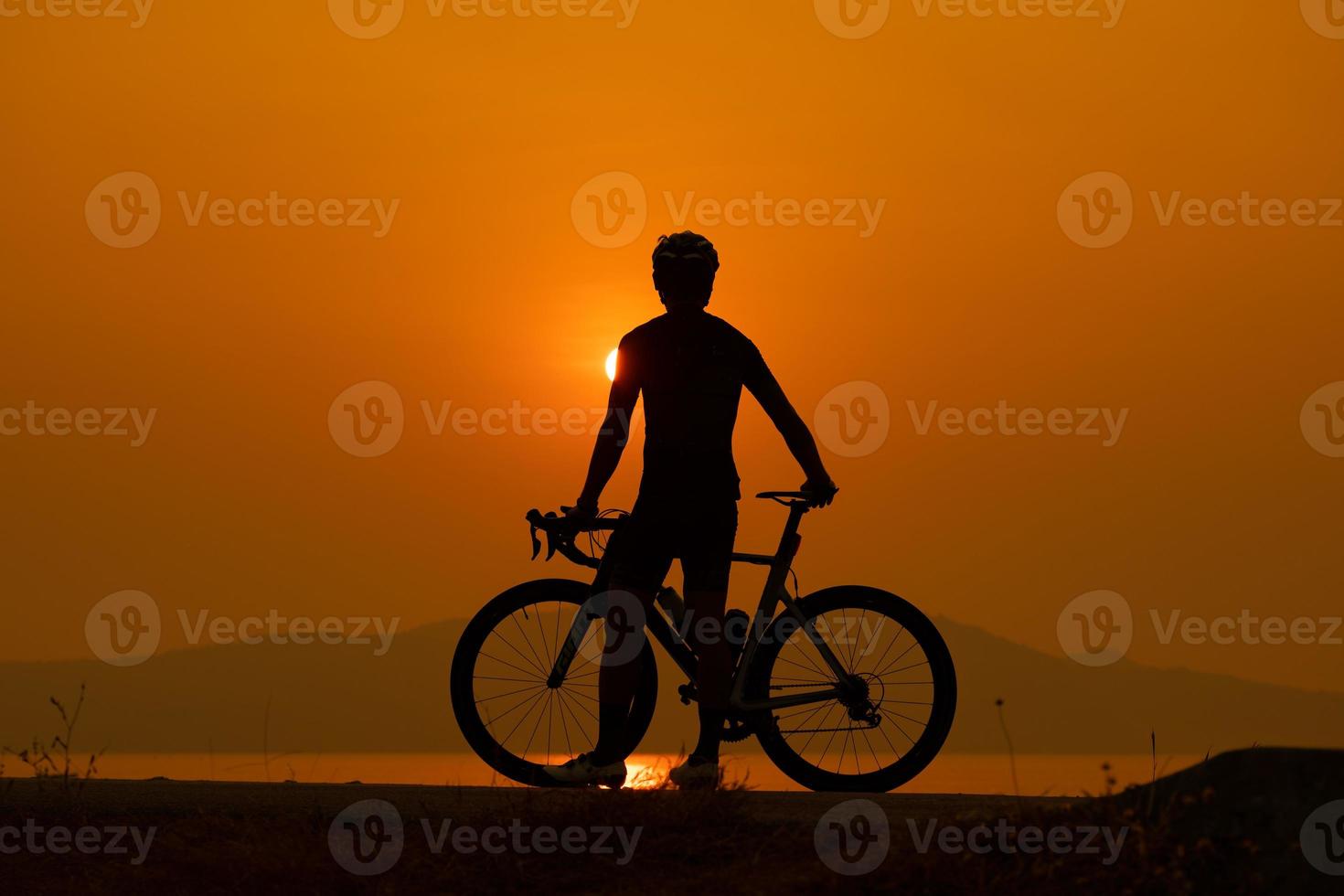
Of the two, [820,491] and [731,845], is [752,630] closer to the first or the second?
[820,491]

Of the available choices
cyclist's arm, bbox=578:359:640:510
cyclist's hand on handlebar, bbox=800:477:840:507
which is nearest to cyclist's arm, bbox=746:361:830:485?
cyclist's hand on handlebar, bbox=800:477:840:507

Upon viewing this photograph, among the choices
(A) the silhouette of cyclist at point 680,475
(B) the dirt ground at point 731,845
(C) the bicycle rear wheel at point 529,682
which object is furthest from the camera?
(C) the bicycle rear wheel at point 529,682

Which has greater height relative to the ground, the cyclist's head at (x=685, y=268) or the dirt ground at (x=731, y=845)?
the cyclist's head at (x=685, y=268)

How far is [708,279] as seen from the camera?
25.0 ft

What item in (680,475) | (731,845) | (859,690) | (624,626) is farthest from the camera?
(859,690)

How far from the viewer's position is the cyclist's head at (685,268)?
7539mm

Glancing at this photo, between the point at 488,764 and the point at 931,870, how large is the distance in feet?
9.20

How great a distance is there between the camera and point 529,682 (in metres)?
7.86

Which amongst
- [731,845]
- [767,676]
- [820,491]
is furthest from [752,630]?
[731,845]

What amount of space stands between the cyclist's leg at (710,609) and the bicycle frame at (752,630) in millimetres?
93

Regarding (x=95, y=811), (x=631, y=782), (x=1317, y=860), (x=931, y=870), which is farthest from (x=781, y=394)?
(x=95, y=811)

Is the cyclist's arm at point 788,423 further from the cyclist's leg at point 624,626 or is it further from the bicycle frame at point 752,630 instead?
the cyclist's leg at point 624,626

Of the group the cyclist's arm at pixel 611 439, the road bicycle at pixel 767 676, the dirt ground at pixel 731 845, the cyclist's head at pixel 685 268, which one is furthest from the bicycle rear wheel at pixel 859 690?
the cyclist's head at pixel 685 268

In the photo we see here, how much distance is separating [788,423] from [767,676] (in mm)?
1323
